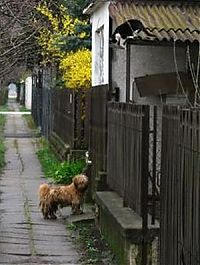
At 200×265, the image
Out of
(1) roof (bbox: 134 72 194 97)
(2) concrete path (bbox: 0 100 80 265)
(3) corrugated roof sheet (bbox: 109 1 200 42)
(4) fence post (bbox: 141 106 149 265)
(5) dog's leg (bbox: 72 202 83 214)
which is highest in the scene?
(3) corrugated roof sheet (bbox: 109 1 200 42)

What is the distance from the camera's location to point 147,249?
28.6 feet

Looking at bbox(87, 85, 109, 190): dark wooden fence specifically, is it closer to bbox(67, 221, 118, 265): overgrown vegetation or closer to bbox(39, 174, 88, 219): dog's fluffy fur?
bbox(39, 174, 88, 219): dog's fluffy fur

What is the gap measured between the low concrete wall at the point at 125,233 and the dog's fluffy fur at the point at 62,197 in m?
2.49

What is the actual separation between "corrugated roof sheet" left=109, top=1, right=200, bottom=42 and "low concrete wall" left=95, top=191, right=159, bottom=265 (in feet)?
8.01

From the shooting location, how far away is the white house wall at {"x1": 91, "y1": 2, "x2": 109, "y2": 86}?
15.0m

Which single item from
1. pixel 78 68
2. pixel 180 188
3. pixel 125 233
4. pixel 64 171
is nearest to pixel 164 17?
pixel 125 233

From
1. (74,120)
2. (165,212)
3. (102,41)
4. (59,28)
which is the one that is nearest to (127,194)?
(165,212)

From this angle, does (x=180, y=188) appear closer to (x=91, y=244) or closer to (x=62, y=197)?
(x=91, y=244)

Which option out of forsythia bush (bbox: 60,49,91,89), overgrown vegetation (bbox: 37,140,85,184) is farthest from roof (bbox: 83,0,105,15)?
forsythia bush (bbox: 60,49,91,89)

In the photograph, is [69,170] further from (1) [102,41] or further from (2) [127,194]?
(2) [127,194]

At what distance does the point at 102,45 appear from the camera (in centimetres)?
1633

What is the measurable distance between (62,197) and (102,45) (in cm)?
398

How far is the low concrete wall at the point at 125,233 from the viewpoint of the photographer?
28.4 feet

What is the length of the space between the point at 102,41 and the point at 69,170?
2.90 m
